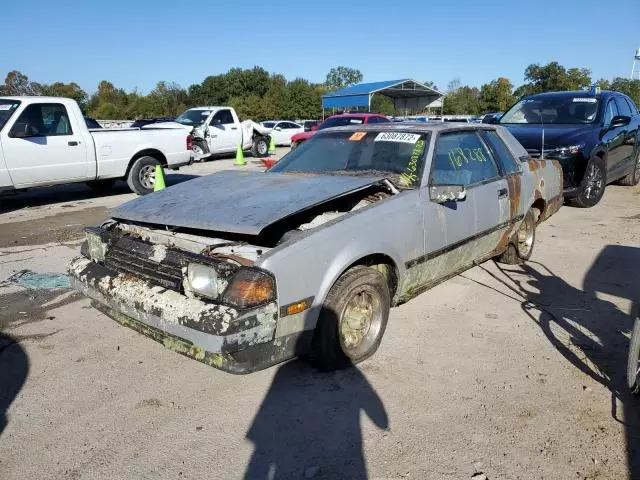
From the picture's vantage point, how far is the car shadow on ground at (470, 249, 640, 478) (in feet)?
9.32

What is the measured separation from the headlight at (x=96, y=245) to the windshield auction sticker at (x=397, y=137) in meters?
2.26

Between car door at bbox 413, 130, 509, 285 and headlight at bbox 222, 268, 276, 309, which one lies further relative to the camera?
car door at bbox 413, 130, 509, 285

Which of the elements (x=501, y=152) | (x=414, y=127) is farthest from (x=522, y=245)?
(x=414, y=127)

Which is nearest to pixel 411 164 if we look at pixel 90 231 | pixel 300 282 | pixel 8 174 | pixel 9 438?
pixel 300 282

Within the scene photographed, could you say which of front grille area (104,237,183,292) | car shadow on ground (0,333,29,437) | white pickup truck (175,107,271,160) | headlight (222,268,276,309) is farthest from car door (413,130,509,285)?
white pickup truck (175,107,271,160)

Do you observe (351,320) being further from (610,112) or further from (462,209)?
(610,112)

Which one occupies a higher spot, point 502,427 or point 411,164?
point 411,164

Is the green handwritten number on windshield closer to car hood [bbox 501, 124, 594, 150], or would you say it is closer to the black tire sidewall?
car hood [bbox 501, 124, 594, 150]

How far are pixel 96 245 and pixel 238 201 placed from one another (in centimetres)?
107

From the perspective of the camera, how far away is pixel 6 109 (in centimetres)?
788

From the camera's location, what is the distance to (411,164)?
3719 mm

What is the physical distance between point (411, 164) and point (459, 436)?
2002 mm

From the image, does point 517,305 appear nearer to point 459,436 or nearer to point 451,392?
point 451,392

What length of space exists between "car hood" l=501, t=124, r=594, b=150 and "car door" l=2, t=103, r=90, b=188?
740cm
